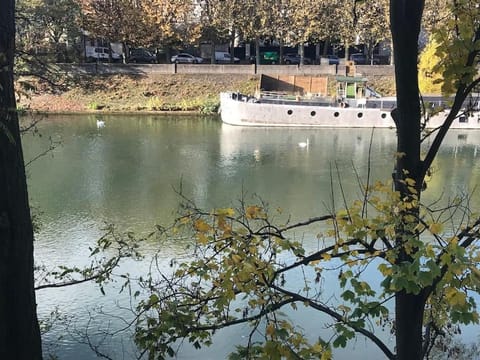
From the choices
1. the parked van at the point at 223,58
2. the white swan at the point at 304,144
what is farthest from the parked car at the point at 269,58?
the white swan at the point at 304,144

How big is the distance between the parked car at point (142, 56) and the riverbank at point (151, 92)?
3.66 m

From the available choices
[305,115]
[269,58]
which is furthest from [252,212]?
[269,58]

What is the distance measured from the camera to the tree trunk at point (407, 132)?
7.27 feet

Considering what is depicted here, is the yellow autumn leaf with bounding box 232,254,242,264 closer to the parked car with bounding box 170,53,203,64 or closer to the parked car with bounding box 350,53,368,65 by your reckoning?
the parked car with bounding box 170,53,203,64

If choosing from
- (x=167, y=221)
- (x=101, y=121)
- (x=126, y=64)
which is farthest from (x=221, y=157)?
(x=126, y=64)

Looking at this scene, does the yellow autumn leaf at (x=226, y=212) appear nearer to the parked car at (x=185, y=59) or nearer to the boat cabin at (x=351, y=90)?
the boat cabin at (x=351, y=90)

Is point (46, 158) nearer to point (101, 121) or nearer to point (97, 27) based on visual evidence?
point (101, 121)

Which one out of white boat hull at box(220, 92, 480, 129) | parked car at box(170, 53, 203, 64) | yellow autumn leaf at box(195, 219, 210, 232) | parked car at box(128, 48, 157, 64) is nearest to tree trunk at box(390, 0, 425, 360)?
yellow autumn leaf at box(195, 219, 210, 232)

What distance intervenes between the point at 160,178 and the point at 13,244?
11.9m

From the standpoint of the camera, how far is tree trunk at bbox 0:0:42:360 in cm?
280

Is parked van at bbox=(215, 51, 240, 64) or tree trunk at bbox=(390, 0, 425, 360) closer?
tree trunk at bbox=(390, 0, 425, 360)

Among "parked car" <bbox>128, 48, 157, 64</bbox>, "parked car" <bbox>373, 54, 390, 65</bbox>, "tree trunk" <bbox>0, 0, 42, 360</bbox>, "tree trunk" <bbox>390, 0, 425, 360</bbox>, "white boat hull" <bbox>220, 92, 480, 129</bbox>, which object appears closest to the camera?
"tree trunk" <bbox>390, 0, 425, 360</bbox>

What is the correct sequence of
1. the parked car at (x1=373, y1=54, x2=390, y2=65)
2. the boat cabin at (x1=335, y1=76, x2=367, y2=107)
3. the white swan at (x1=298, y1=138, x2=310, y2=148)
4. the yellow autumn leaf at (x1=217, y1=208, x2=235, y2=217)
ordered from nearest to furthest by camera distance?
the yellow autumn leaf at (x1=217, y1=208, x2=235, y2=217) < the white swan at (x1=298, y1=138, x2=310, y2=148) < the boat cabin at (x1=335, y1=76, x2=367, y2=107) < the parked car at (x1=373, y1=54, x2=390, y2=65)

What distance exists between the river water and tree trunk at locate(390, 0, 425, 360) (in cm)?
162
